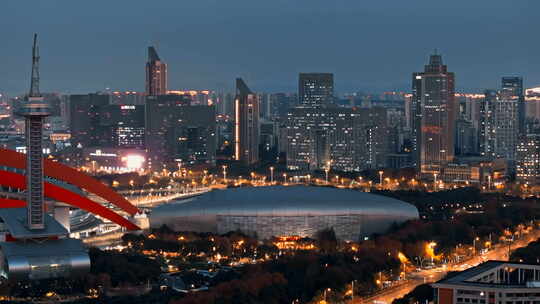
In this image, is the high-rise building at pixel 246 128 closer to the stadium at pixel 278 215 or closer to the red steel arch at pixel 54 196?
the stadium at pixel 278 215

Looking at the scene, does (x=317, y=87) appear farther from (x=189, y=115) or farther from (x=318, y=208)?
(x=318, y=208)

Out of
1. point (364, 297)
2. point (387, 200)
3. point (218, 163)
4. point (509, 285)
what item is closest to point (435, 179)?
point (218, 163)

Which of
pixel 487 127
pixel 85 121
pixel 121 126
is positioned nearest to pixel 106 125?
pixel 121 126

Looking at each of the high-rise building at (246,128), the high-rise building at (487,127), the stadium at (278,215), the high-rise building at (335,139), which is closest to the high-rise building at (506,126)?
the high-rise building at (487,127)

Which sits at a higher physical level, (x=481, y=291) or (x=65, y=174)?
(x=65, y=174)

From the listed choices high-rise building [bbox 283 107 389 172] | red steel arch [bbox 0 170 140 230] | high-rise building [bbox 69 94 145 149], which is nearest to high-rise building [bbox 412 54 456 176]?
high-rise building [bbox 283 107 389 172]

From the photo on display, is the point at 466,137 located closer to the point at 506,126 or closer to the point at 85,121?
the point at 506,126
